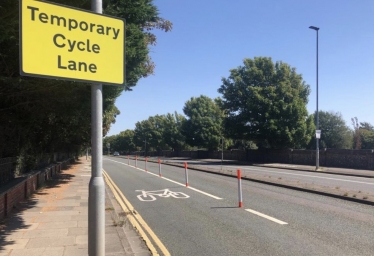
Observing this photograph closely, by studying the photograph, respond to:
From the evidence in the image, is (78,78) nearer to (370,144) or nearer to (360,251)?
(360,251)

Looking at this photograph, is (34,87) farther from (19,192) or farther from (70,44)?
(70,44)

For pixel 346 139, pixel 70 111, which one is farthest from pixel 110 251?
pixel 346 139

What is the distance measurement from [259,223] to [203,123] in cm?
6016

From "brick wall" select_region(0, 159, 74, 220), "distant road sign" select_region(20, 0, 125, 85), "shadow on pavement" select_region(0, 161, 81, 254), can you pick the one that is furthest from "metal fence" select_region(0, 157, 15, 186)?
"distant road sign" select_region(20, 0, 125, 85)

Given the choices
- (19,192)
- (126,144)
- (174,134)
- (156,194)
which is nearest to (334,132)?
(174,134)

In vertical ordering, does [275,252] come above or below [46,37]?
below

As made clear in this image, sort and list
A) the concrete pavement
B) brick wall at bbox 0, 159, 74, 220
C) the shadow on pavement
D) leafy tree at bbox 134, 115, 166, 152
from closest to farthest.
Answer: the concrete pavement
the shadow on pavement
brick wall at bbox 0, 159, 74, 220
leafy tree at bbox 134, 115, 166, 152

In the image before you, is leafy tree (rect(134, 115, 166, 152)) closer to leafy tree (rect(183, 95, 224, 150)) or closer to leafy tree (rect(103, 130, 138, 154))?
Result: leafy tree (rect(103, 130, 138, 154))

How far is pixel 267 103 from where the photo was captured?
138 ft

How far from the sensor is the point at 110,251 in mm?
6457

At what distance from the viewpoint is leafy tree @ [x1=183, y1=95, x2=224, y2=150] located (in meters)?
67.1

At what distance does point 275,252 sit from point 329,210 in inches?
179

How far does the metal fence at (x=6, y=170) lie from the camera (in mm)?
10570

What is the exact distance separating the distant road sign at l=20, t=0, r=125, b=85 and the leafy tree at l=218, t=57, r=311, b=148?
38.1 m
